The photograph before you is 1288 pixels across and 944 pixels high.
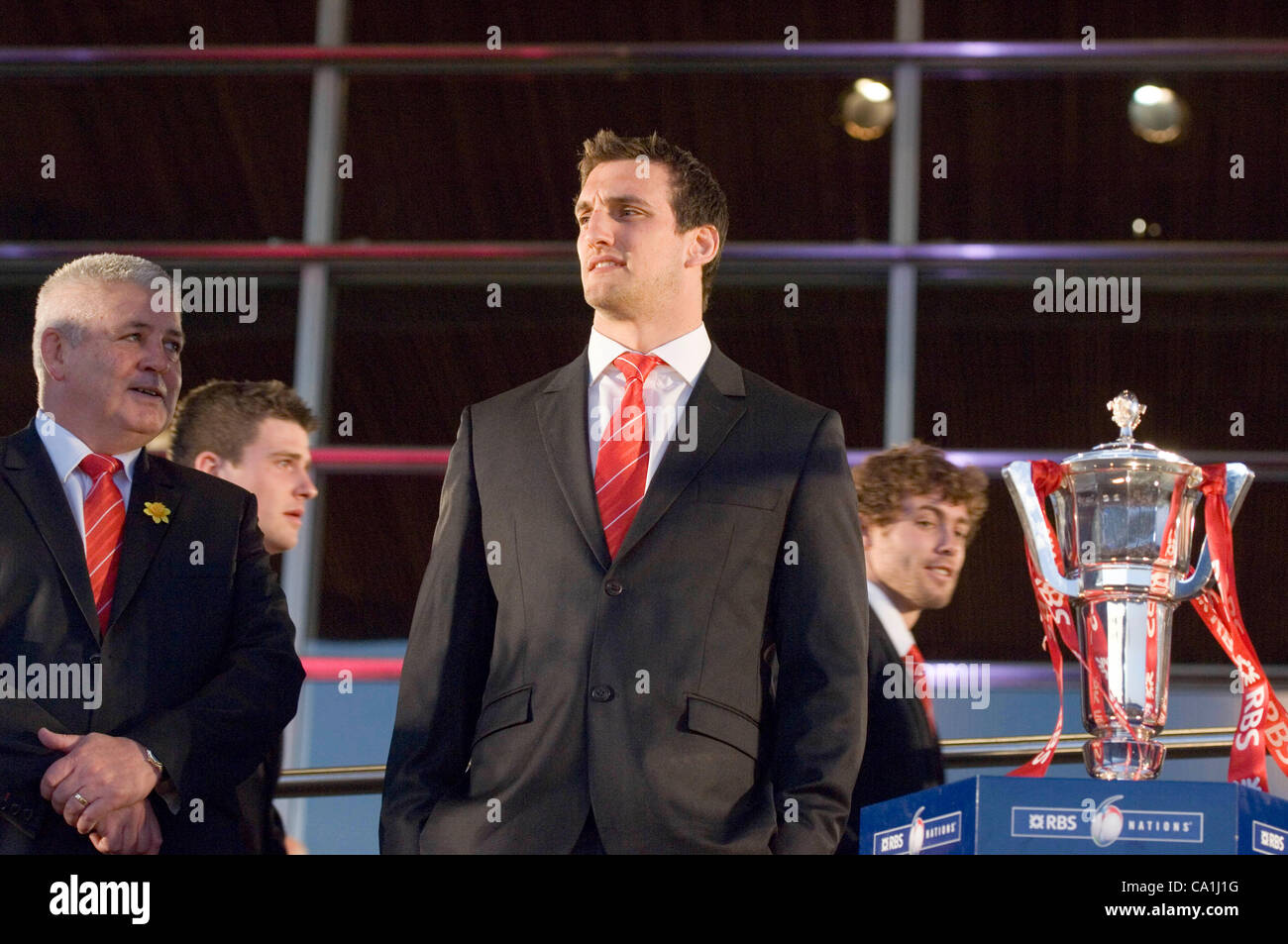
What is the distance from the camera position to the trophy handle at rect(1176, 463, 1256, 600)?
308cm

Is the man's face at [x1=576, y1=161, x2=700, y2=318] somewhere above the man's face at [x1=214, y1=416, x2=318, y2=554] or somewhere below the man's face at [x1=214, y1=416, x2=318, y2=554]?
above

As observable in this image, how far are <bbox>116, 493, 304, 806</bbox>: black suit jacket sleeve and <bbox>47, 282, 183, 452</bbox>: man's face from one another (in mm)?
288

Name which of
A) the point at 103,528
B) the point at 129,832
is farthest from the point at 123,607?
the point at 129,832

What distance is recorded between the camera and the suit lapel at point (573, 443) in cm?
338

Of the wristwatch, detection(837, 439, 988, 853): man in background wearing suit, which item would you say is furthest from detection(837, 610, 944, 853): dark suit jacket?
the wristwatch

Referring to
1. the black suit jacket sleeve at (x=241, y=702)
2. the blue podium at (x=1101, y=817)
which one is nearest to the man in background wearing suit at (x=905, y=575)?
the blue podium at (x=1101, y=817)

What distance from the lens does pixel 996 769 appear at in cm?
439

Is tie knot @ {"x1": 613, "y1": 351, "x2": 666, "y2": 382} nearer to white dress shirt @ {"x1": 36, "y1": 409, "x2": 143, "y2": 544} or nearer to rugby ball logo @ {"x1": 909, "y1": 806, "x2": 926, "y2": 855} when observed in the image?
white dress shirt @ {"x1": 36, "y1": 409, "x2": 143, "y2": 544}

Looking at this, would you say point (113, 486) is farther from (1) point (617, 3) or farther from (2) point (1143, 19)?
(2) point (1143, 19)

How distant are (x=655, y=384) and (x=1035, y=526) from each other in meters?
0.84

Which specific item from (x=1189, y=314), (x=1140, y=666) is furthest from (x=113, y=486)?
(x=1189, y=314)

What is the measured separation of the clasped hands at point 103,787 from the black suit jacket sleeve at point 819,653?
116 centimetres

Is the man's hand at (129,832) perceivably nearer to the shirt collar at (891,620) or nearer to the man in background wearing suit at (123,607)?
the man in background wearing suit at (123,607)
